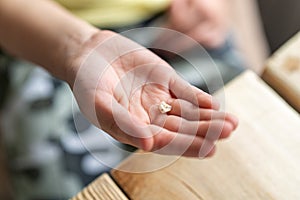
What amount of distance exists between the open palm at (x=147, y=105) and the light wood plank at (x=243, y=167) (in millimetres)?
15

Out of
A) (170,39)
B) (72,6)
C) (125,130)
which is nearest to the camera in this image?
(125,130)

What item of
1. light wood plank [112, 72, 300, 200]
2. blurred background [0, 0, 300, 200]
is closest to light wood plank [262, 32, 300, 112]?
light wood plank [112, 72, 300, 200]

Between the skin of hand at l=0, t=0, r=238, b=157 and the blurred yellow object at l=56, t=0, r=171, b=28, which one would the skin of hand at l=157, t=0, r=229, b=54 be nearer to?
the blurred yellow object at l=56, t=0, r=171, b=28

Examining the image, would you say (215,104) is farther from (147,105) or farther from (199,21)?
(199,21)

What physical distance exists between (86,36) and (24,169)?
0.68ft

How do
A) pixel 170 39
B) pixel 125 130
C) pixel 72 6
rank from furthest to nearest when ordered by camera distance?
pixel 72 6, pixel 170 39, pixel 125 130

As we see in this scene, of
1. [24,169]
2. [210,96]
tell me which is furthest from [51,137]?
[210,96]

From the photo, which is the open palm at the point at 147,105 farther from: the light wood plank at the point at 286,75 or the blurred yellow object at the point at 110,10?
the blurred yellow object at the point at 110,10

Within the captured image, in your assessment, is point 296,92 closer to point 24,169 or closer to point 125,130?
point 125,130

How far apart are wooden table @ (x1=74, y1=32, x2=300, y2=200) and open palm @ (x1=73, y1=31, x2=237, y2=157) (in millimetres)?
14

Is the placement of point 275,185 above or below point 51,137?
above

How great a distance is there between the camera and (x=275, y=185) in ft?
1.29

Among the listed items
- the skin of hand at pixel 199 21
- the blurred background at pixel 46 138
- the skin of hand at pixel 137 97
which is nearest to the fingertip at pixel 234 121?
the skin of hand at pixel 137 97

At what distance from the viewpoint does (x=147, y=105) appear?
1.29ft
